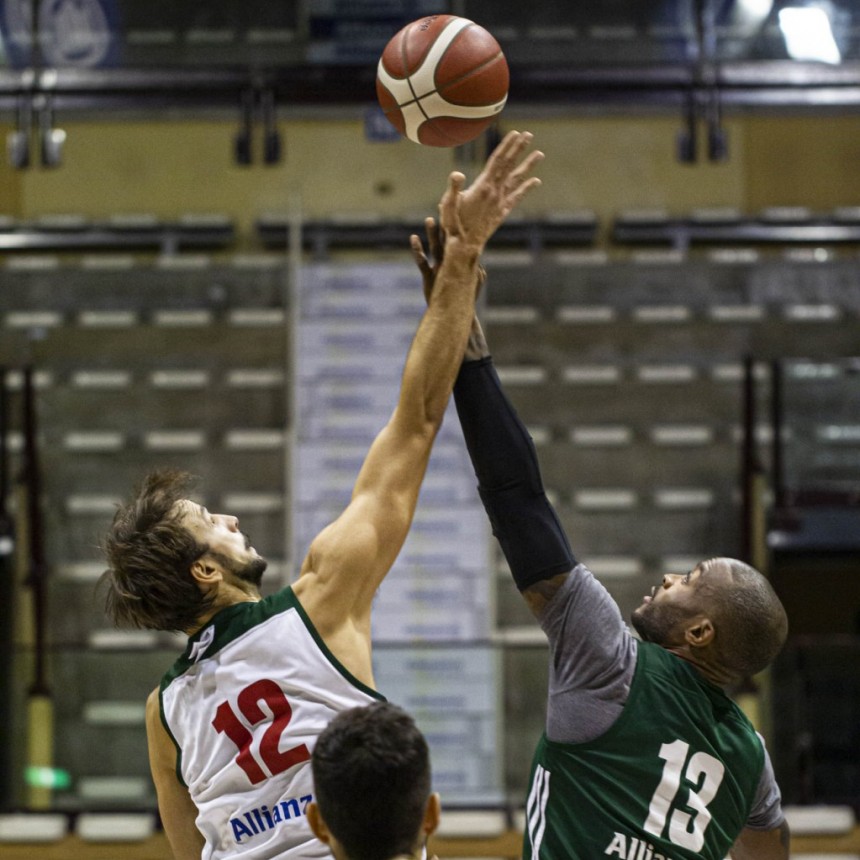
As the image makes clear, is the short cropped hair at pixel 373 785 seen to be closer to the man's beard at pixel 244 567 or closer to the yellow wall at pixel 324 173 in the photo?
the man's beard at pixel 244 567

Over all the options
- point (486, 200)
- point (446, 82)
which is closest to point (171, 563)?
point (486, 200)

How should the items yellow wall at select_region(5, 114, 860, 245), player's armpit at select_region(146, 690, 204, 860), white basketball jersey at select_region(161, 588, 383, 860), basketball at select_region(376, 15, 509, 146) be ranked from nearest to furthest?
white basketball jersey at select_region(161, 588, 383, 860)
player's armpit at select_region(146, 690, 204, 860)
basketball at select_region(376, 15, 509, 146)
yellow wall at select_region(5, 114, 860, 245)

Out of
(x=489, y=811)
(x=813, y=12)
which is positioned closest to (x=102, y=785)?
(x=489, y=811)

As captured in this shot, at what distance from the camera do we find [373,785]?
1.55 m

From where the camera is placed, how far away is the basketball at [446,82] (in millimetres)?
2600

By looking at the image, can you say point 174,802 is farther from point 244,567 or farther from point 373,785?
point 373,785

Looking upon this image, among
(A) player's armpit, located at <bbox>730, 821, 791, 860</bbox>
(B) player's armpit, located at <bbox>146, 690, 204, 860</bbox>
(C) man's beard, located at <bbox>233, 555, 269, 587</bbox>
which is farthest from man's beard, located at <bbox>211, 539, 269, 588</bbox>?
(A) player's armpit, located at <bbox>730, 821, 791, 860</bbox>

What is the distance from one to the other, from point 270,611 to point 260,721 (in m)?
0.17

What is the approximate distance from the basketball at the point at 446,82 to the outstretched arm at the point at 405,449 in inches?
16.6

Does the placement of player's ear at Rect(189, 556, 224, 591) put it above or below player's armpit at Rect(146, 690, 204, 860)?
above

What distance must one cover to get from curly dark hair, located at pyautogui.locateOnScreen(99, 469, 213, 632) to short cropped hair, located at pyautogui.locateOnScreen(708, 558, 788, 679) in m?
0.83

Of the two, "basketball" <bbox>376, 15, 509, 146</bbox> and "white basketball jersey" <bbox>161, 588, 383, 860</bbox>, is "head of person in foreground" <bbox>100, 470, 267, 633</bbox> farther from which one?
"basketball" <bbox>376, 15, 509, 146</bbox>

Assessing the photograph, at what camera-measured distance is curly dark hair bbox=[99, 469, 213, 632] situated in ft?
6.91

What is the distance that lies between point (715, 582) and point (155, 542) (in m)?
0.91
